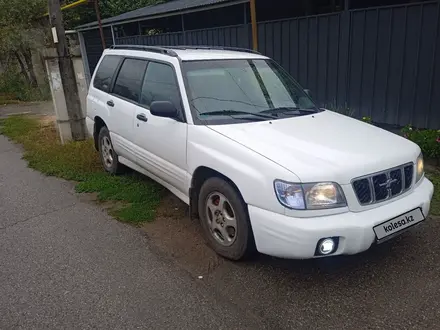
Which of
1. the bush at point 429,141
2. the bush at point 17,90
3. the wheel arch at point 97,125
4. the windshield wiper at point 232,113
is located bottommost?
the bush at point 17,90

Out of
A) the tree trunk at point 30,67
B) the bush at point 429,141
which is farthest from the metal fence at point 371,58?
the tree trunk at point 30,67

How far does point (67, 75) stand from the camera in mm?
7895

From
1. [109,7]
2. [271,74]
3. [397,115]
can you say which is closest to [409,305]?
[271,74]

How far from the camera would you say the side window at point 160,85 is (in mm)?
3959

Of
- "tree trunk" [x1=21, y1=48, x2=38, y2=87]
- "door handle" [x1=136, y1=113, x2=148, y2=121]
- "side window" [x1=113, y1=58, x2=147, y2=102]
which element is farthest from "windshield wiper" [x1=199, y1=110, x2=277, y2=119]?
"tree trunk" [x1=21, y1=48, x2=38, y2=87]

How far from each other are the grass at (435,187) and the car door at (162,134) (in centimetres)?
270

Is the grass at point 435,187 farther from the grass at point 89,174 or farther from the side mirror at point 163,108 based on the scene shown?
the grass at point 89,174

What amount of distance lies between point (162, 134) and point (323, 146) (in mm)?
1690

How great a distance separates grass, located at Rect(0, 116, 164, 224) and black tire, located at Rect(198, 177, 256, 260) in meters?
1.06

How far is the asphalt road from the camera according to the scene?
2740mm

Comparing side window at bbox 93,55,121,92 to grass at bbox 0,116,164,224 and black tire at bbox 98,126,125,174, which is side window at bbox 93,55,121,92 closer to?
black tire at bbox 98,126,125,174

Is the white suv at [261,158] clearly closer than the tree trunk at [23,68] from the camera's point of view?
Yes

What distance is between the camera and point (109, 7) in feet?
65.8

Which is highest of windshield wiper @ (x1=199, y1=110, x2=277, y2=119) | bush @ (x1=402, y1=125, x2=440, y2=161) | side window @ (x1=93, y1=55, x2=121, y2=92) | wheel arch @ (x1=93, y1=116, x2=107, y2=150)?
side window @ (x1=93, y1=55, x2=121, y2=92)
